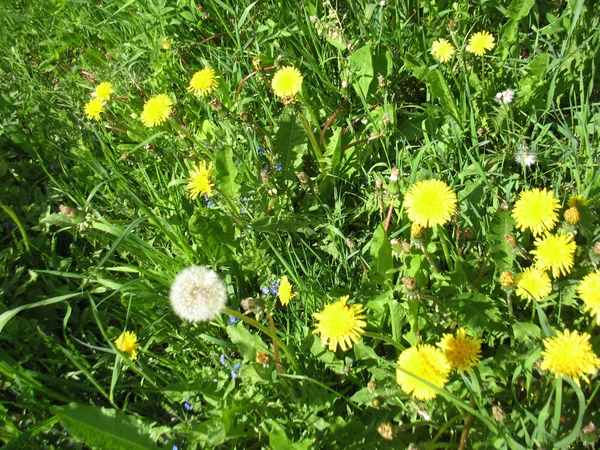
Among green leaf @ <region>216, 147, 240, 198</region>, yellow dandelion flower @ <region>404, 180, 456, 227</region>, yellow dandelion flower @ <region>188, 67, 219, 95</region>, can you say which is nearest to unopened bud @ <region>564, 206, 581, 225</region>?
yellow dandelion flower @ <region>404, 180, 456, 227</region>

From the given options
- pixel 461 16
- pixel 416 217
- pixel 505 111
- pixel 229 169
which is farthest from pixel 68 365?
pixel 461 16

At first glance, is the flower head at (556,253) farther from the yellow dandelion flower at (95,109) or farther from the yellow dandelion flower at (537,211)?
the yellow dandelion flower at (95,109)

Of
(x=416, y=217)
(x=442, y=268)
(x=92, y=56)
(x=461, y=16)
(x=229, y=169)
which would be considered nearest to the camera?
(x=416, y=217)

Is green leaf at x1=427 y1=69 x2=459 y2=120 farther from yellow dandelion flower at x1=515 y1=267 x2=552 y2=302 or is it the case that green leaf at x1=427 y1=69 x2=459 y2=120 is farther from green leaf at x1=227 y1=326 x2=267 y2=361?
green leaf at x1=227 y1=326 x2=267 y2=361

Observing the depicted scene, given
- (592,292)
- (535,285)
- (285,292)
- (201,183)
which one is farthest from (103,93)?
(592,292)

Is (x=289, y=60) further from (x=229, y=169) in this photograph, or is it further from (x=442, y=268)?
(x=442, y=268)

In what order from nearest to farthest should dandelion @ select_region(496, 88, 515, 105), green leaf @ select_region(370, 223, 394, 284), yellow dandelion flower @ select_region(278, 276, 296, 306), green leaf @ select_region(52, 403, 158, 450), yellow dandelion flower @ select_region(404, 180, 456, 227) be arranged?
green leaf @ select_region(52, 403, 158, 450)
yellow dandelion flower @ select_region(404, 180, 456, 227)
green leaf @ select_region(370, 223, 394, 284)
yellow dandelion flower @ select_region(278, 276, 296, 306)
dandelion @ select_region(496, 88, 515, 105)

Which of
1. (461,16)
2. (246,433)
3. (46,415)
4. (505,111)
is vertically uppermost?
(461,16)
